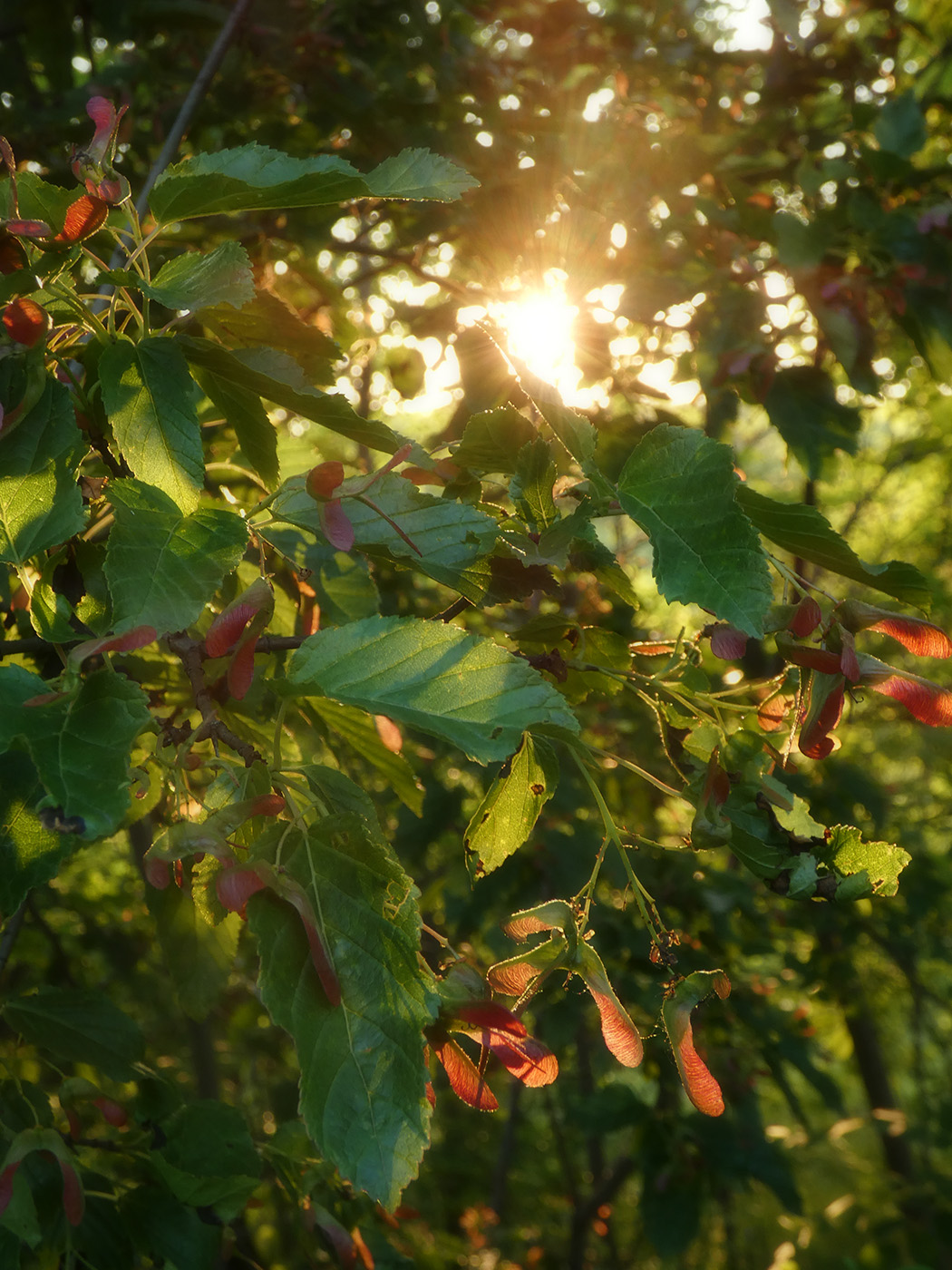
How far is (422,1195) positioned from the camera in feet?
10.2

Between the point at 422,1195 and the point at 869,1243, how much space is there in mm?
1355

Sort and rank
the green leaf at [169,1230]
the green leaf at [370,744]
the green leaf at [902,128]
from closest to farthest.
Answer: the green leaf at [370,744], the green leaf at [169,1230], the green leaf at [902,128]

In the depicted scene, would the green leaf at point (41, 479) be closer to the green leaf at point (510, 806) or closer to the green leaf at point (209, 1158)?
the green leaf at point (510, 806)

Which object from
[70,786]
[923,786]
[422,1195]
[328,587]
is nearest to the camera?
[70,786]

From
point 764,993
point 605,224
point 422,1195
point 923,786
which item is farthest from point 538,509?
point 923,786

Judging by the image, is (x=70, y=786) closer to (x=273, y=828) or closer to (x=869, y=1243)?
(x=273, y=828)

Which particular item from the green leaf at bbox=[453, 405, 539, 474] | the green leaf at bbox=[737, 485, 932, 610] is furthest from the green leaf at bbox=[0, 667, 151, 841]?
the green leaf at bbox=[737, 485, 932, 610]

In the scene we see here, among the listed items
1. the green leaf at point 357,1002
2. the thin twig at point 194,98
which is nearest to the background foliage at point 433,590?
the green leaf at point 357,1002

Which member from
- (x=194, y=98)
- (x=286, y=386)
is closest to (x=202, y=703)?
(x=286, y=386)

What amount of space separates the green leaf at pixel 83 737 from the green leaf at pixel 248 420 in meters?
0.22

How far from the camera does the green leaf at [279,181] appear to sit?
51 centimetres

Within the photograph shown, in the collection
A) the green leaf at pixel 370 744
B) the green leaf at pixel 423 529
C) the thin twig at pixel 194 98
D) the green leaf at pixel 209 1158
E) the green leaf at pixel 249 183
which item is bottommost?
the green leaf at pixel 209 1158

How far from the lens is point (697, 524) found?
0.49 metres

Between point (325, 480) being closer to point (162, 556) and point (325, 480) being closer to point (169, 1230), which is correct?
point (162, 556)
